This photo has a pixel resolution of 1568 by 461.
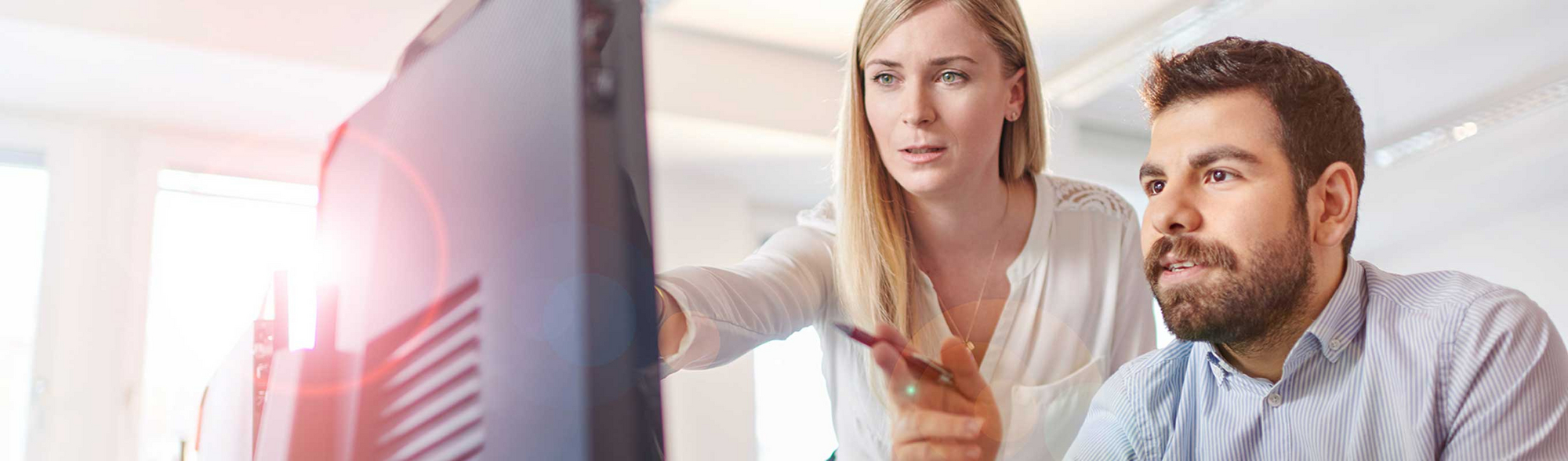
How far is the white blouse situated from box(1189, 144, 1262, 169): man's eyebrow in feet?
1.56

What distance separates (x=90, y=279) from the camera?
10.8 ft

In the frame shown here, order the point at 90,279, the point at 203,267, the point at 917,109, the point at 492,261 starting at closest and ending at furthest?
the point at 492,261 → the point at 917,109 → the point at 90,279 → the point at 203,267

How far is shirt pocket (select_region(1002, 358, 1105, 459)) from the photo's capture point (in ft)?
4.73

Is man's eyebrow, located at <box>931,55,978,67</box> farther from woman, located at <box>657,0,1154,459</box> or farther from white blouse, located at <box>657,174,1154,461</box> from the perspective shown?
white blouse, located at <box>657,174,1154,461</box>

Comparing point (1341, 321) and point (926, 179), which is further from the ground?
point (926, 179)

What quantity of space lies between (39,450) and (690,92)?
7.04 feet

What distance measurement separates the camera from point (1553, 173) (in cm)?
483

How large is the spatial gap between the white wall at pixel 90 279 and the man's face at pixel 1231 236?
3.23 metres

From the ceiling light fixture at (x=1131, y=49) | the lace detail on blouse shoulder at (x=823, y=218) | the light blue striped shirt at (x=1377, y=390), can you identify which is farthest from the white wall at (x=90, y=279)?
the light blue striped shirt at (x=1377, y=390)

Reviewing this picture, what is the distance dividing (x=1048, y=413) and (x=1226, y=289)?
49cm

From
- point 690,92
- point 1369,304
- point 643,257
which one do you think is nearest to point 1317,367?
point 1369,304

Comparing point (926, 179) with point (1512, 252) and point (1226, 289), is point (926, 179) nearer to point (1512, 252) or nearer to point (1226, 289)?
point (1226, 289)

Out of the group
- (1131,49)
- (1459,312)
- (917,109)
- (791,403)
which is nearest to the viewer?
(1459,312)

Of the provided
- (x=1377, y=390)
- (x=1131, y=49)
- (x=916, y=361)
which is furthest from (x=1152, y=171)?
(x=1131, y=49)
